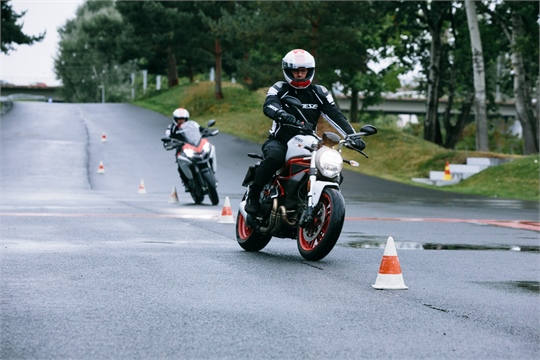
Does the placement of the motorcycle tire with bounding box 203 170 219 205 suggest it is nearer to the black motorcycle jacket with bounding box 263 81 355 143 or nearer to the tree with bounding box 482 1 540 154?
the black motorcycle jacket with bounding box 263 81 355 143

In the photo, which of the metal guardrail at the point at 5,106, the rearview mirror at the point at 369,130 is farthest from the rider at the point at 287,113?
the metal guardrail at the point at 5,106

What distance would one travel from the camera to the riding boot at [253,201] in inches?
448

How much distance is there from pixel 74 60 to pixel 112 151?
278 ft

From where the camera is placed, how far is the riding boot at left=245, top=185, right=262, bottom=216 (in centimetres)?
1139

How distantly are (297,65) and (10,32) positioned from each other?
56395 mm

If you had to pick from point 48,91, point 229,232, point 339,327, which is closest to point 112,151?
point 229,232

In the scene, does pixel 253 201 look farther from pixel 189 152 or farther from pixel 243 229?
pixel 189 152

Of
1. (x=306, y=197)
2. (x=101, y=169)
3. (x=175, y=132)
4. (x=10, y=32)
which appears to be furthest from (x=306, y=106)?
(x=10, y=32)

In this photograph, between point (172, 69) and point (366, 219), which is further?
point (172, 69)

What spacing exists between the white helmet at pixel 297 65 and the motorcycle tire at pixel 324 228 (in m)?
1.26

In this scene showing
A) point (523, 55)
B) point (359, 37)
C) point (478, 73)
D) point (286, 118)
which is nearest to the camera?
point (286, 118)

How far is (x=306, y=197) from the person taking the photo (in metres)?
10.9

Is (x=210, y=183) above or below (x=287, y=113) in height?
below

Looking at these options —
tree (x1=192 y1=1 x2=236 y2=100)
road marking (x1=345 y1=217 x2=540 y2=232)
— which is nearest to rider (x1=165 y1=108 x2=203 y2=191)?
road marking (x1=345 y1=217 x2=540 y2=232)
